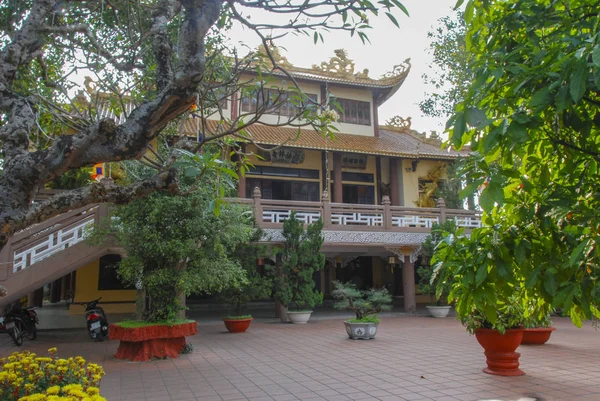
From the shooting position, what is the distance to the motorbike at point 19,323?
832 cm

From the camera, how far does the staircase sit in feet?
26.5

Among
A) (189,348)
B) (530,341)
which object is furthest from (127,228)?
(530,341)

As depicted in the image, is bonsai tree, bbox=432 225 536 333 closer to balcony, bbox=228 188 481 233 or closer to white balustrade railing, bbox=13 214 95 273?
white balustrade railing, bbox=13 214 95 273

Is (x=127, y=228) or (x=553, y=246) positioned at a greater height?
(x=127, y=228)

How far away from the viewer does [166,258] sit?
730 centimetres

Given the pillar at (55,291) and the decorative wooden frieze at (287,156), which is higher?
the decorative wooden frieze at (287,156)

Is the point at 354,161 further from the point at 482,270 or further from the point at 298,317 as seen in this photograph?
the point at 482,270

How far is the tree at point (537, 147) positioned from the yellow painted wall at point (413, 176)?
14.8 m

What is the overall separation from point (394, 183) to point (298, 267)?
6.60 m

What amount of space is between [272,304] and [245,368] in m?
11.0

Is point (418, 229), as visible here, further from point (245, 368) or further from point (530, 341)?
point (245, 368)

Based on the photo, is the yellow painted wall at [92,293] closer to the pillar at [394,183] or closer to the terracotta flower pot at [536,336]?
the pillar at [394,183]

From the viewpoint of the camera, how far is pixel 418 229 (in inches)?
544

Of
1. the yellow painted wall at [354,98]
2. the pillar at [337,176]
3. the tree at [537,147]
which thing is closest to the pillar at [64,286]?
the pillar at [337,176]
